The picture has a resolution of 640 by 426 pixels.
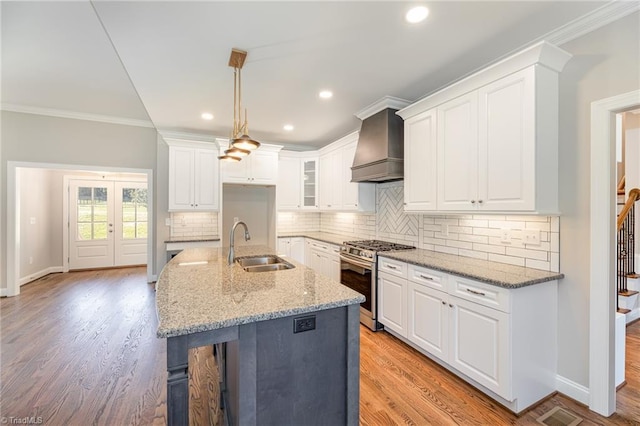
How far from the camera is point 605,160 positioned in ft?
6.12

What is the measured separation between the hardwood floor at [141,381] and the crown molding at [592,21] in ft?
8.77

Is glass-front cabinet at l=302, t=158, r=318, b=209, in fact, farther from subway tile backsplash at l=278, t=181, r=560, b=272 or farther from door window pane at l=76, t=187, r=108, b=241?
door window pane at l=76, t=187, r=108, b=241

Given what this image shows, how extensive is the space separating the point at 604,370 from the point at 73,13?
4.69 meters

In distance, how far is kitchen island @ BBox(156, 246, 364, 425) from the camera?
1143 millimetres

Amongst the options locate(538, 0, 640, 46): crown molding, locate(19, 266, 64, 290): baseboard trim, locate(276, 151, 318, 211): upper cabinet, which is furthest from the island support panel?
locate(19, 266, 64, 290): baseboard trim

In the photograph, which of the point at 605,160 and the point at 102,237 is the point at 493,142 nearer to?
the point at 605,160

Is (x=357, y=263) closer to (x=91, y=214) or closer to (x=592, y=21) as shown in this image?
(x=592, y=21)

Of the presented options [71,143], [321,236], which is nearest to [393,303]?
[321,236]

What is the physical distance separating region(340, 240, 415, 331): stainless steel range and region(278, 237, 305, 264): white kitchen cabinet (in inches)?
67.6

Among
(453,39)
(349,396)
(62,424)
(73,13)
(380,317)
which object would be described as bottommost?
(62,424)

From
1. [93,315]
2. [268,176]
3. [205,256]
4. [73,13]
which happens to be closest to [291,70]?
[73,13]

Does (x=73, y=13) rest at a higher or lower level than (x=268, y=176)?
higher

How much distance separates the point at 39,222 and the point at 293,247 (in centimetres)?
518

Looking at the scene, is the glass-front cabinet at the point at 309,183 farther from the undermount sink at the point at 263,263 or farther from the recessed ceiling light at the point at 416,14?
the recessed ceiling light at the point at 416,14
